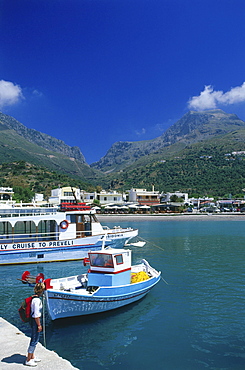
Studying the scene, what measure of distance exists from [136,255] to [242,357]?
772 inches

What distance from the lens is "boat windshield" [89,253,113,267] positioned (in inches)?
571

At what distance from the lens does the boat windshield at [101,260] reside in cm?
1451

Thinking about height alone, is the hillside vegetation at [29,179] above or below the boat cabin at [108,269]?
above

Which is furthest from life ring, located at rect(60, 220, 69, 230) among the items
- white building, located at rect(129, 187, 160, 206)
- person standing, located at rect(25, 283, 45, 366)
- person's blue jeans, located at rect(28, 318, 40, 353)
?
white building, located at rect(129, 187, 160, 206)

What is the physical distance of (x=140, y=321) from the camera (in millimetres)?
13461

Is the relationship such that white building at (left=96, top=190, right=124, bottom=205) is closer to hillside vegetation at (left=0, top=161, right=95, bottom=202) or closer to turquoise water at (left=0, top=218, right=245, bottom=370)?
hillside vegetation at (left=0, top=161, right=95, bottom=202)

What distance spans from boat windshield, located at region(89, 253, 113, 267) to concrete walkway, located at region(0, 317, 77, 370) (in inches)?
208

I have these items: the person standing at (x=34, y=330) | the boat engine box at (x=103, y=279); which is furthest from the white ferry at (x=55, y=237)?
the person standing at (x=34, y=330)

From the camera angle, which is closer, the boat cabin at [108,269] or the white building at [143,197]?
the boat cabin at [108,269]

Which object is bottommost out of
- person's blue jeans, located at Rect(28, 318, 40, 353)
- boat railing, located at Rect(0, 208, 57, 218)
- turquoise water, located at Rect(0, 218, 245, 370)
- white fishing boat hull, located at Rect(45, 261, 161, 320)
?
turquoise water, located at Rect(0, 218, 245, 370)

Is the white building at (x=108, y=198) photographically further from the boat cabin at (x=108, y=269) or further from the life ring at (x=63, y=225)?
the boat cabin at (x=108, y=269)

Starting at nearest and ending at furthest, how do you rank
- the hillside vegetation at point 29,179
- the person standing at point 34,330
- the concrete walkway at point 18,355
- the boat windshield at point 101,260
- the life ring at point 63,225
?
the concrete walkway at point 18,355 < the person standing at point 34,330 < the boat windshield at point 101,260 < the life ring at point 63,225 < the hillside vegetation at point 29,179

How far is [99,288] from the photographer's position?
13.4 meters

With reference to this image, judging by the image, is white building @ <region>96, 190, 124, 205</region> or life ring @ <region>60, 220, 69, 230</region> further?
white building @ <region>96, 190, 124, 205</region>
